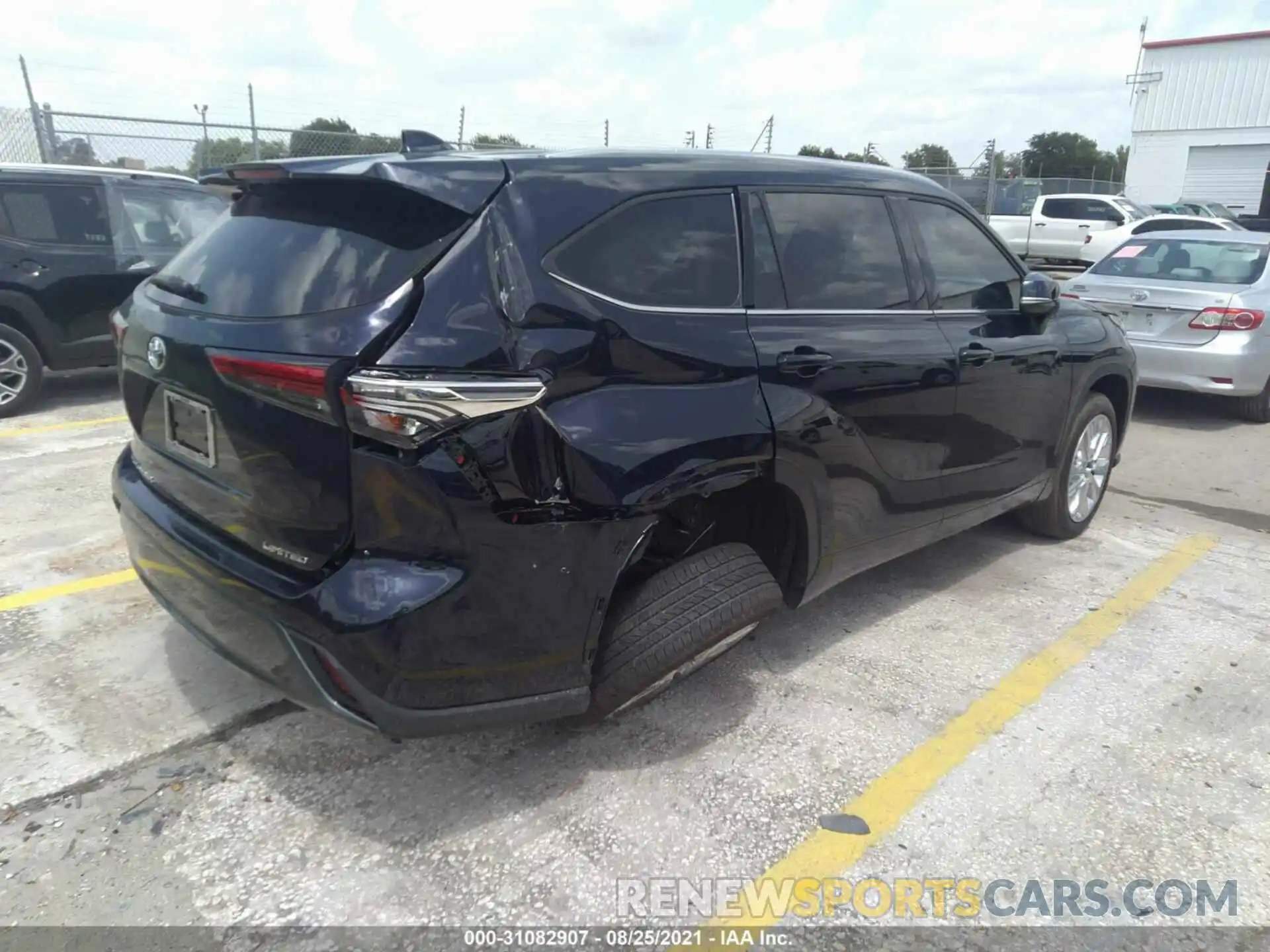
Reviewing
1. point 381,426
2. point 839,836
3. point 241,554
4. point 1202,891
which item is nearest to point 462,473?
point 381,426

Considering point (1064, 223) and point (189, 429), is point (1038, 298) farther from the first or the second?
point (1064, 223)

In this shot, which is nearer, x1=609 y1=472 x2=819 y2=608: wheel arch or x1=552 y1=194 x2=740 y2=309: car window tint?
x1=552 y1=194 x2=740 y2=309: car window tint

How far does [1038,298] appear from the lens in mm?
4152

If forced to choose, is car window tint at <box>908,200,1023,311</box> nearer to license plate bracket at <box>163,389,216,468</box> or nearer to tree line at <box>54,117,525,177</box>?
license plate bracket at <box>163,389,216,468</box>

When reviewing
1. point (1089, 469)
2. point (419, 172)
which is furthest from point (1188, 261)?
point (419, 172)

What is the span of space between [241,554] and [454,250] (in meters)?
1.01

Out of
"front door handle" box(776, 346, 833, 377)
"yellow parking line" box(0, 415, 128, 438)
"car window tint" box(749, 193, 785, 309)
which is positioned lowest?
"yellow parking line" box(0, 415, 128, 438)

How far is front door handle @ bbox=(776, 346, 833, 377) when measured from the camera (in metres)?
2.99

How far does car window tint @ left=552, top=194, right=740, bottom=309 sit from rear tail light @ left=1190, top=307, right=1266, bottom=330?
6.34 meters

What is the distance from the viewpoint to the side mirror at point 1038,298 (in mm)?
4156

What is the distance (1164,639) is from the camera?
396 cm

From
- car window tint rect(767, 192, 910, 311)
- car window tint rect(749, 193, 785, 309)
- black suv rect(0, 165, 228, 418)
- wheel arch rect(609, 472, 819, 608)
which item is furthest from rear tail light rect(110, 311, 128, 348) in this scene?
black suv rect(0, 165, 228, 418)

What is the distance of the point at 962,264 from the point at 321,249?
2.65 m

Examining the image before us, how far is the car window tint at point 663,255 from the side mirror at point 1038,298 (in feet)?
5.95
